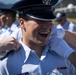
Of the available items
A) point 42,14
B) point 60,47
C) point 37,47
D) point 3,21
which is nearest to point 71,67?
point 60,47

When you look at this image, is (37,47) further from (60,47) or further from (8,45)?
(8,45)

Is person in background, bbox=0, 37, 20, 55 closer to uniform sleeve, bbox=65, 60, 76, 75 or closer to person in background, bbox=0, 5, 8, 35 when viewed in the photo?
uniform sleeve, bbox=65, 60, 76, 75

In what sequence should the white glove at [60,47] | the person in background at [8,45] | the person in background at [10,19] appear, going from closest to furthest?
the person in background at [8,45] < the white glove at [60,47] < the person in background at [10,19]

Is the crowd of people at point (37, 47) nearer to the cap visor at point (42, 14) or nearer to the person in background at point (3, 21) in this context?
the cap visor at point (42, 14)

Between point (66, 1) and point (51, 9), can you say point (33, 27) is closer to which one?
point (51, 9)

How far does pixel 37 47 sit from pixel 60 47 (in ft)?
0.65

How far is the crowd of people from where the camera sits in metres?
2.73

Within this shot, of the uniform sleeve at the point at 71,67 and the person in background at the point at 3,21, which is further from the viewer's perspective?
the person in background at the point at 3,21

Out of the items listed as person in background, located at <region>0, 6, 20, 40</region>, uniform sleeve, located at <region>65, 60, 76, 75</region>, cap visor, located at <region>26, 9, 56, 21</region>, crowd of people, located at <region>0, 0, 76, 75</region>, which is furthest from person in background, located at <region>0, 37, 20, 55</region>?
person in background, located at <region>0, 6, 20, 40</region>

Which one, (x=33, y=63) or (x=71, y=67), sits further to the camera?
(x=71, y=67)

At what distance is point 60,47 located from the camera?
289 centimetres

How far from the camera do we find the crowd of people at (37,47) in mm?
2734

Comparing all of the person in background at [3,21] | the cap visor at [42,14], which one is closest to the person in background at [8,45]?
the cap visor at [42,14]

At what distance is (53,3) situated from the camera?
2982 mm
